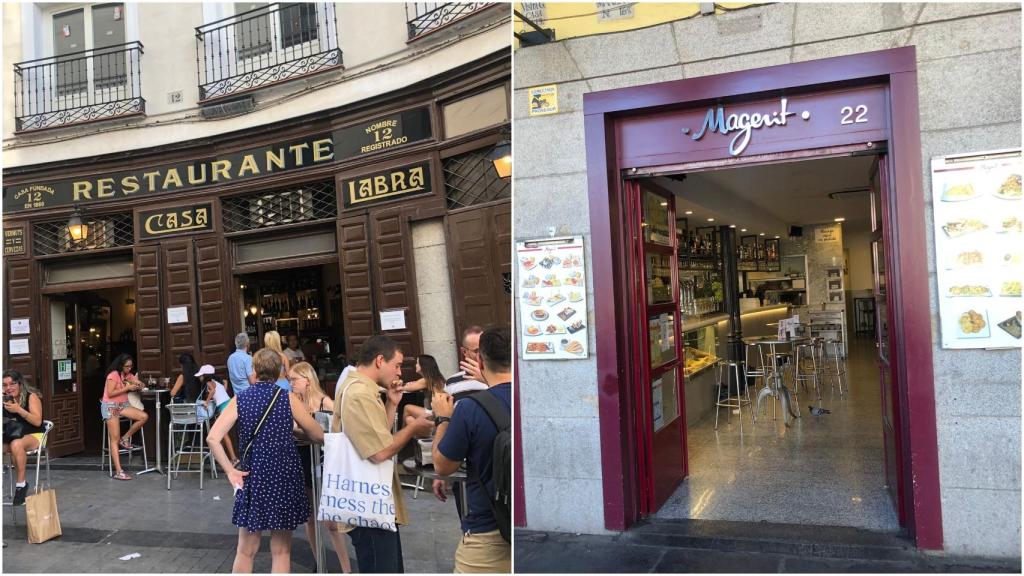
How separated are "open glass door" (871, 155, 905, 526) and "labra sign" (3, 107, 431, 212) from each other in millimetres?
4208

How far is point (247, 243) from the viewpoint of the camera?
8977mm

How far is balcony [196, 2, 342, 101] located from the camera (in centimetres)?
820

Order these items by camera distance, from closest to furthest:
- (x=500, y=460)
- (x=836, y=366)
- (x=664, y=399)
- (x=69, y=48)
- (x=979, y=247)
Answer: (x=500, y=460), (x=979, y=247), (x=664, y=399), (x=69, y=48), (x=836, y=366)

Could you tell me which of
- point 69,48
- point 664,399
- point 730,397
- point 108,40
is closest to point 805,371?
point 730,397

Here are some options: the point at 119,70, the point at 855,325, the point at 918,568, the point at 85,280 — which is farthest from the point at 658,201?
the point at 855,325

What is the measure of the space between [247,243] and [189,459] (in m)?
2.52

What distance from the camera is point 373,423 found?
3639 millimetres

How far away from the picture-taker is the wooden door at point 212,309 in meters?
8.88

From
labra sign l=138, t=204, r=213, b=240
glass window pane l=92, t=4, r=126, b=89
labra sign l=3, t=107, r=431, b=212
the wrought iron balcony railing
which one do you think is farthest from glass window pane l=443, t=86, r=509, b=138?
glass window pane l=92, t=4, r=126, b=89

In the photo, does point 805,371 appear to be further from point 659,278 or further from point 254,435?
point 254,435

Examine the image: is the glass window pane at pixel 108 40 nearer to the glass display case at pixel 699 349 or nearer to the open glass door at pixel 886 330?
the glass display case at pixel 699 349

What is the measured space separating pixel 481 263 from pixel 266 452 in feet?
11.1

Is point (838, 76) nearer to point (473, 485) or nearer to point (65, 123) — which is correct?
point (473, 485)

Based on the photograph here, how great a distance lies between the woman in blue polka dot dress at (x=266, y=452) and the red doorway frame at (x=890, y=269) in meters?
1.93
